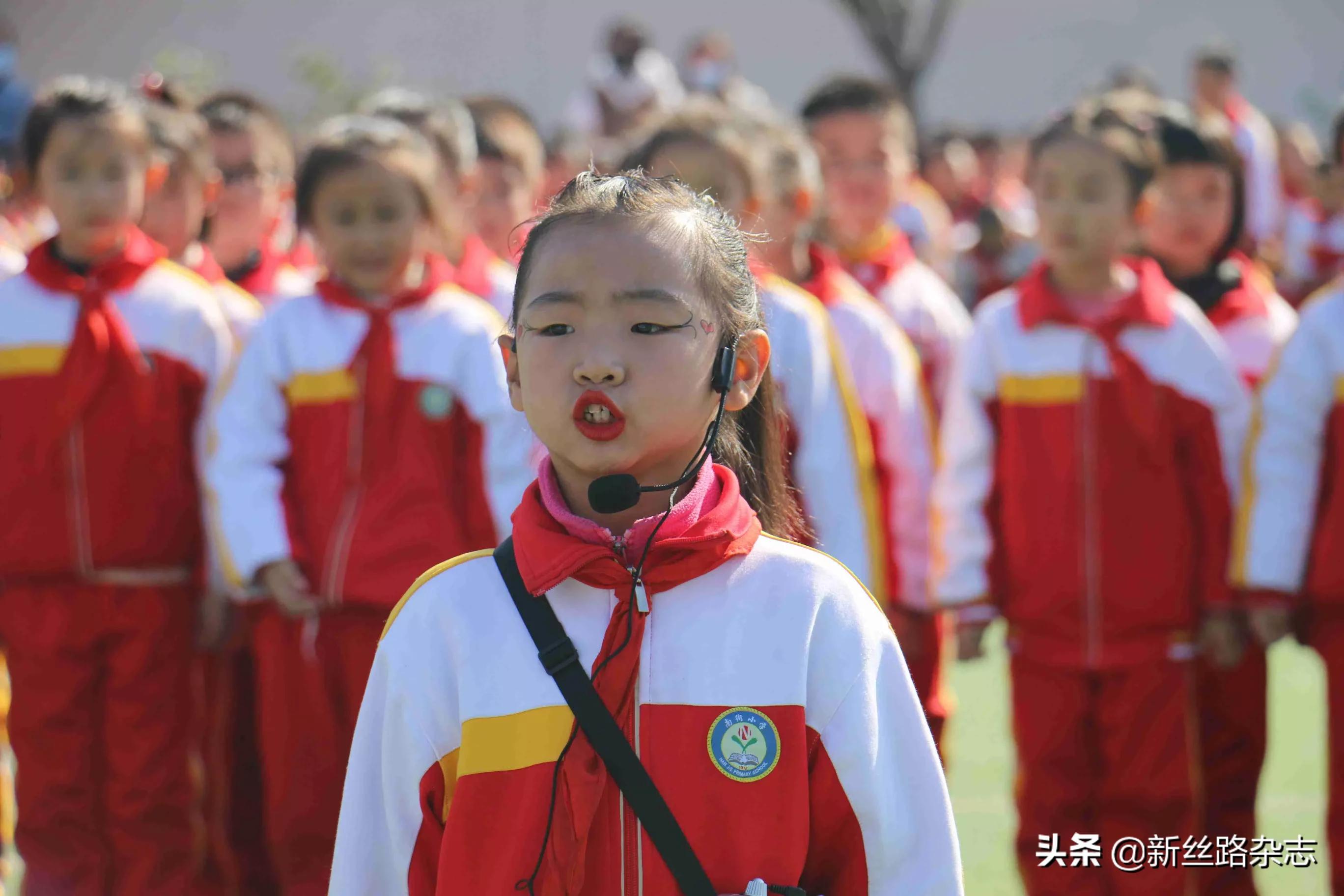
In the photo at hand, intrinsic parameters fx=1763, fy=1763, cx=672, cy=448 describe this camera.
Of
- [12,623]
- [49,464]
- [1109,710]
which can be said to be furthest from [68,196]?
[1109,710]

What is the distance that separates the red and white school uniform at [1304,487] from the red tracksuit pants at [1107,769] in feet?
1.07

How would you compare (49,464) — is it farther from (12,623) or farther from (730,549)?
(730,549)

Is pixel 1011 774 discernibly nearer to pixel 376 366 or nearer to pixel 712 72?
pixel 376 366

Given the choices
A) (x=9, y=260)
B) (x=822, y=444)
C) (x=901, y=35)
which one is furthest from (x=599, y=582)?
(x=901, y=35)

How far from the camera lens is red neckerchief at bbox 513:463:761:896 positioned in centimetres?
213

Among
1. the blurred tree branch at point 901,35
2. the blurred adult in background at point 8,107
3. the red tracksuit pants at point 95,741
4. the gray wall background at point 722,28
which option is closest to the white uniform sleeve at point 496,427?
the red tracksuit pants at point 95,741

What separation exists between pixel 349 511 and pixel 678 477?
207cm

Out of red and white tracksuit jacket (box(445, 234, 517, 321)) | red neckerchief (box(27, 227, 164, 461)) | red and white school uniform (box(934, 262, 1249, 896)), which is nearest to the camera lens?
red and white school uniform (box(934, 262, 1249, 896))

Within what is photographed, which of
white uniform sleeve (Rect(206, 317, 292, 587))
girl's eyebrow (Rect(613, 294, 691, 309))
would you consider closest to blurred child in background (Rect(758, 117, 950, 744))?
white uniform sleeve (Rect(206, 317, 292, 587))

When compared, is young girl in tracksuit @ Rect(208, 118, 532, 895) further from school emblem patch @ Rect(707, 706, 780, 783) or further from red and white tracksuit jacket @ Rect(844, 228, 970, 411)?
school emblem patch @ Rect(707, 706, 780, 783)

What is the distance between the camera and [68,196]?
4.42 metres

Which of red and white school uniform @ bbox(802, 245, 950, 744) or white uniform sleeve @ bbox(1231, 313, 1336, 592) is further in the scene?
red and white school uniform @ bbox(802, 245, 950, 744)

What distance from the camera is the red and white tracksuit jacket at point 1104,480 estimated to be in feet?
13.8

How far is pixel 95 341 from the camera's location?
4.30 metres
